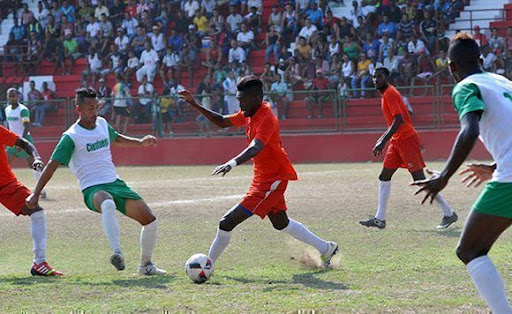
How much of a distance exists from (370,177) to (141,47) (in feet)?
45.2

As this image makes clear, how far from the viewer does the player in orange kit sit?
41.4 feet

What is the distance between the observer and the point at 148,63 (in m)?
30.4

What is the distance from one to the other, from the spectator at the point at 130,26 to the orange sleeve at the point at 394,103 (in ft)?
68.1

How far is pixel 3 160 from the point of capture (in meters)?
10.2

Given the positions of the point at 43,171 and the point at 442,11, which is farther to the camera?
the point at 442,11

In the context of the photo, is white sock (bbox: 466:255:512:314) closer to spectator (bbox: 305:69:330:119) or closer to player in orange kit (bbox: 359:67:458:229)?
player in orange kit (bbox: 359:67:458:229)

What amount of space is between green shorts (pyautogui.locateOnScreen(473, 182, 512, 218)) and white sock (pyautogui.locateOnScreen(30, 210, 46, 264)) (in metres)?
5.39

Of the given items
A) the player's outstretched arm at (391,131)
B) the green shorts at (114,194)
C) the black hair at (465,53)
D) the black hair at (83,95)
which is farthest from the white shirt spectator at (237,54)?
the black hair at (465,53)

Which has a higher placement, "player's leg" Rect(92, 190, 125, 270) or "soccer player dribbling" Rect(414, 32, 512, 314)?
"soccer player dribbling" Rect(414, 32, 512, 314)

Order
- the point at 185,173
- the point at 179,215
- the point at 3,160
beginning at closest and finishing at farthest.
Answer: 1. the point at 3,160
2. the point at 179,215
3. the point at 185,173

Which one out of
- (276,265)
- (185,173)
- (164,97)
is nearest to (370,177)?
(185,173)

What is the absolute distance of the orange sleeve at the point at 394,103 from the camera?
12.6 meters

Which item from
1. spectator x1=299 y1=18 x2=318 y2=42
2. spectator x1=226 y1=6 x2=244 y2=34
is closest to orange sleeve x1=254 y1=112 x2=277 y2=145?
spectator x1=299 y1=18 x2=318 y2=42

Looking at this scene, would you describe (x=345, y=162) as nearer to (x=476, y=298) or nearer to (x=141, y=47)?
(x=141, y=47)
